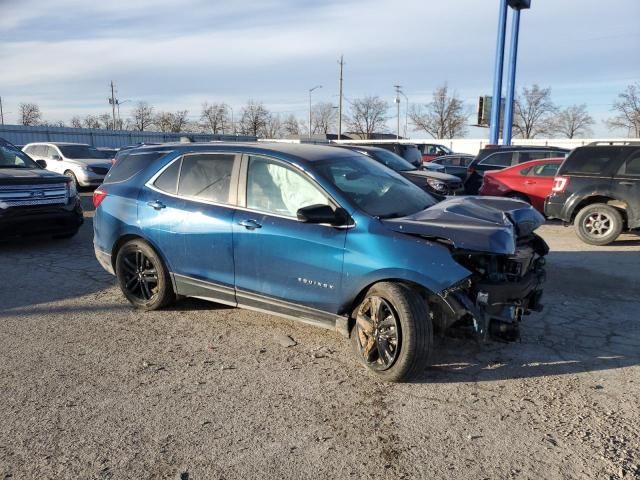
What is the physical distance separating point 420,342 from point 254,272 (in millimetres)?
1567

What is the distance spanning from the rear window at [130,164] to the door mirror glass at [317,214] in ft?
6.95

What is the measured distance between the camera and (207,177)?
487 cm

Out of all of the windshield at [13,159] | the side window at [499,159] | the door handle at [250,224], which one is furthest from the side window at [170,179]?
the side window at [499,159]

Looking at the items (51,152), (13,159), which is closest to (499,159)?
(13,159)

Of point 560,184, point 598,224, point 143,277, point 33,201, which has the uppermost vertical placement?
point 560,184

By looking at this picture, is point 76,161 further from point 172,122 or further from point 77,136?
point 172,122

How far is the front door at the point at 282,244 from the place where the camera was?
4.03m

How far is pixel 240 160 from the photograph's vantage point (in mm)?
4664

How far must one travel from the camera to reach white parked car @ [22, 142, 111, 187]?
1675cm

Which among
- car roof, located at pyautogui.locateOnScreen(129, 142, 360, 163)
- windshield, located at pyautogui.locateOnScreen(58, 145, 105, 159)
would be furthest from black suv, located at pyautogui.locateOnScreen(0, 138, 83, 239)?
windshield, located at pyautogui.locateOnScreen(58, 145, 105, 159)

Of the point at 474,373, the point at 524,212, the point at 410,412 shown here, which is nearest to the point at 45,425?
the point at 410,412

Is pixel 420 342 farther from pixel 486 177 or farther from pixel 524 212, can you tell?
pixel 486 177

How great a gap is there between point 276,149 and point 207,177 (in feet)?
2.49

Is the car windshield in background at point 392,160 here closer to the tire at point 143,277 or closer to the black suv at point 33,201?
the black suv at point 33,201
